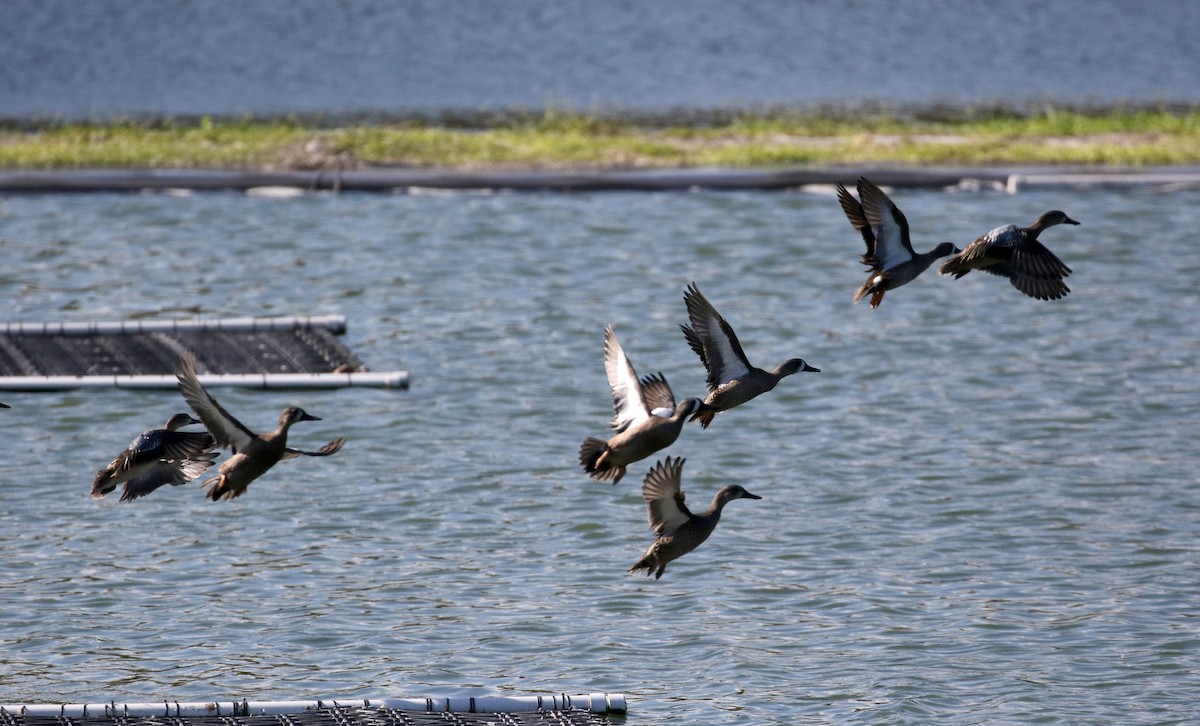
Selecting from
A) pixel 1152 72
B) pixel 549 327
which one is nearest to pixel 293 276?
pixel 549 327

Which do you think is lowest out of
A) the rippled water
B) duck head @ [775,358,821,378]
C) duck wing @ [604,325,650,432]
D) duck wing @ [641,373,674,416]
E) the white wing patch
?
the rippled water

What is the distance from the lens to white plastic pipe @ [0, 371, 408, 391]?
597 inches

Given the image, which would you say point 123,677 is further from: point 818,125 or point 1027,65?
point 1027,65

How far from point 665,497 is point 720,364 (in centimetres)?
70

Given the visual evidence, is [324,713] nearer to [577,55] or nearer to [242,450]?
[242,450]

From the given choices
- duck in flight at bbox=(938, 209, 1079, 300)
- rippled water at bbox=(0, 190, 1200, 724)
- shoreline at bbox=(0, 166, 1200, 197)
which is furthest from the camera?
shoreline at bbox=(0, 166, 1200, 197)

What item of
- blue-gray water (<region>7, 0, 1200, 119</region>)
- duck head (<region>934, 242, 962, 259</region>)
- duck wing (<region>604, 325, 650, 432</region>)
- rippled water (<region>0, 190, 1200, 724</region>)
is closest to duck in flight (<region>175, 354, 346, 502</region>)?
duck wing (<region>604, 325, 650, 432</region>)

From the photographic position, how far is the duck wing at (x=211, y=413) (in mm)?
7344

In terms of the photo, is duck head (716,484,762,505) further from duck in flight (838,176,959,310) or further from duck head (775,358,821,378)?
duck in flight (838,176,959,310)

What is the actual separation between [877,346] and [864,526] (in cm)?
502

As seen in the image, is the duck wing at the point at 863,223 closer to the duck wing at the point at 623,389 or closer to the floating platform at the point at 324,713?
the duck wing at the point at 623,389

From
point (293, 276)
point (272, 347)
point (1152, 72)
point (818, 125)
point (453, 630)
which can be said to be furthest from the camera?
point (1152, 72)

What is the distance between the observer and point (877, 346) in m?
17.7

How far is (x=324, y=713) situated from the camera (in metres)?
9.02
